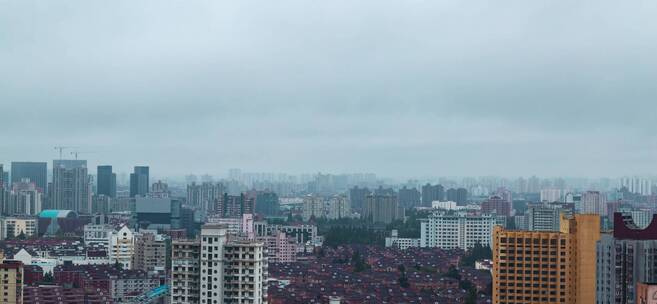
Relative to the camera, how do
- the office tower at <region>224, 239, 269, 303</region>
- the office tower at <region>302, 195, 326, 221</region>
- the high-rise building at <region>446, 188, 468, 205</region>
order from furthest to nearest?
the high-rise building at <region>446, 188, 468, 205</region>
the office tower at <region>302, 195, 326, 221</region>
the office tower at <region>224, 239, 269, 303</region>

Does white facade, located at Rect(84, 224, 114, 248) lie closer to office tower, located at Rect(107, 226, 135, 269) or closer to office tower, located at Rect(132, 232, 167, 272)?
office tower, located at Rect(107, 226, 135, 269)

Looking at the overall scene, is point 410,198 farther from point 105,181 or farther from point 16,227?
point 16,227

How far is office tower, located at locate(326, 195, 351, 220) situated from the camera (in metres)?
55.5

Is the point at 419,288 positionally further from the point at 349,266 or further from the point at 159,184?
the point at 159,184

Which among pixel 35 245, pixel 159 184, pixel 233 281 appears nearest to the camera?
pixel 233 281

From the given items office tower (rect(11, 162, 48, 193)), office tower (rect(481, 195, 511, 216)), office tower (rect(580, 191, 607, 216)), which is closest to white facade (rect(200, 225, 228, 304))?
office tower (rect(580, 191, 607, 216))

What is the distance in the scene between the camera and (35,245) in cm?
3375

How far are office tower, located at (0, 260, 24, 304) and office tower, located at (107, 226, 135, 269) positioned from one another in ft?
35.7

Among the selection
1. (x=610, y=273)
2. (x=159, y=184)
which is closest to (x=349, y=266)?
(x=610, y=273)

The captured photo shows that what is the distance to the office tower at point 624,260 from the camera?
13.8m

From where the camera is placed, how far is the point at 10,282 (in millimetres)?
18844

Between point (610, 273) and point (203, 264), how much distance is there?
4576 millimetres

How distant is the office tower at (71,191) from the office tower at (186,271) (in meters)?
41.9

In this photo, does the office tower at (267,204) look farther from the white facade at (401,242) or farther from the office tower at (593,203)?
the white facade at (401,242)
